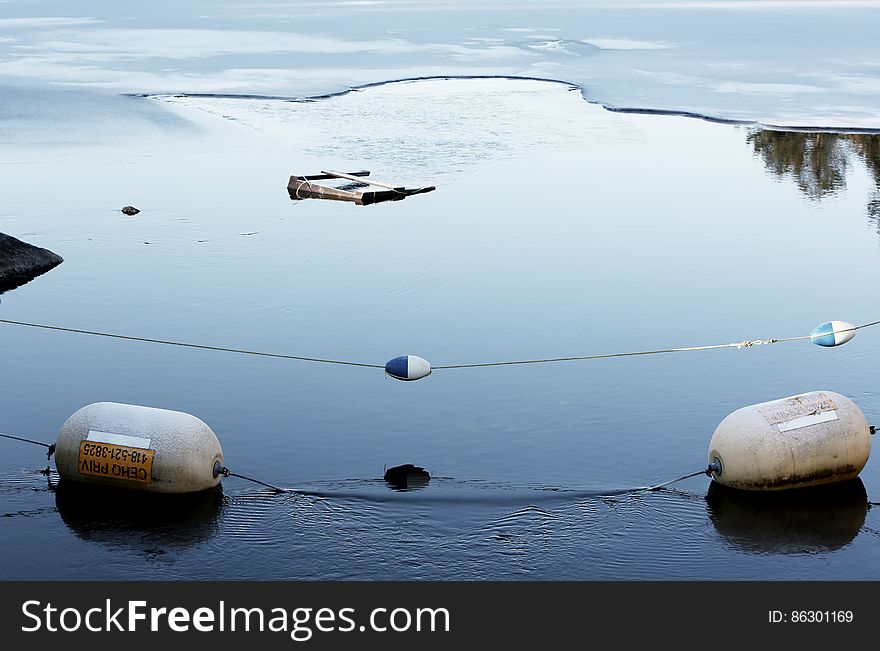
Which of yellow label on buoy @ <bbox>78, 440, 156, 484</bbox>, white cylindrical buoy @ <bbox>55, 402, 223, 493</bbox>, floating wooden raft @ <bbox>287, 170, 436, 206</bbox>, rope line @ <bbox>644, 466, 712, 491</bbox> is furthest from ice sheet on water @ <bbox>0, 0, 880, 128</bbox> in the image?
yellow label on buoy @ <bbox>78, 440, 156, 484</bbox>

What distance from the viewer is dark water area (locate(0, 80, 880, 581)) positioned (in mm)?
15828

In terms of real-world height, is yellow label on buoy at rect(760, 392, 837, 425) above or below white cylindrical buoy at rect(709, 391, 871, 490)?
above

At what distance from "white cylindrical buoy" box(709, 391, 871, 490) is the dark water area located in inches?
14.7

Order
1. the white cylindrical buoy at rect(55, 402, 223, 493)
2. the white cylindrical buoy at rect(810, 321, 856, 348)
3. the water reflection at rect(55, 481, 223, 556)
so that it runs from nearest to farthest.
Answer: the water reflection at rect(55, 481, 223, 556) → the white cylindrical buoy at rect(55, 402, 223, 493) → the white cylindrical buoy at rect(810, 321, 856, 348)

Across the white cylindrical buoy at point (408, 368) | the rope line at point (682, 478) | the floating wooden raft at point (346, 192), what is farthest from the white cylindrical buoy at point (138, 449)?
the floating wooden raft at point (346, 192)

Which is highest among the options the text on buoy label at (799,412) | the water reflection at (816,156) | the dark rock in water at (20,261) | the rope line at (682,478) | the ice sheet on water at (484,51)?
the ice sheet on water at (484,51)

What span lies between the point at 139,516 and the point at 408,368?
13.7 ft

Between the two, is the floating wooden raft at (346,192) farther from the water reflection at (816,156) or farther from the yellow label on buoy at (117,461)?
the yellow label on buoy at (117,461)

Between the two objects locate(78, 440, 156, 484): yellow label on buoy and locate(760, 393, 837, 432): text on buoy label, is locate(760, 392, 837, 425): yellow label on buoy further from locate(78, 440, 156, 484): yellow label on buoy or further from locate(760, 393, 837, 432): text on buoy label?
locate(78, 440, 156, 484): yellow label on buoy

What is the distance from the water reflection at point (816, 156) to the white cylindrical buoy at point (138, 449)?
988 inches

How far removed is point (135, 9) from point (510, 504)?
87460 millimetres

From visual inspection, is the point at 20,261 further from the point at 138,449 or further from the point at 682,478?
the point at 682,478

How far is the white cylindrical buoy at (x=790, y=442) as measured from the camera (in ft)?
54.0
